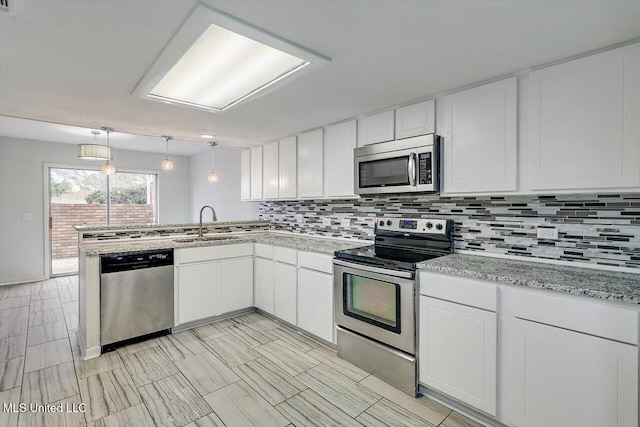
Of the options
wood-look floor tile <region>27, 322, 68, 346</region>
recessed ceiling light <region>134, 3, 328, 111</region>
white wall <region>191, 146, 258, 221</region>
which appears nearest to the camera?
recessed ceiling light <region>134, 3, 328, 111</region>

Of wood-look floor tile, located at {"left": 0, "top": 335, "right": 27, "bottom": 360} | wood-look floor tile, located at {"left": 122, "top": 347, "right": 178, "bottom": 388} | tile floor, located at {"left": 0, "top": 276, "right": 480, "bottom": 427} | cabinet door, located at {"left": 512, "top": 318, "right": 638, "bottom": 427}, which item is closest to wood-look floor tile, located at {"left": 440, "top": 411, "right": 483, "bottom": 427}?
tile floor, located at {"left": 0, "top": 276, "right": 480, "bottom": 427}

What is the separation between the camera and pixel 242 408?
80.0 inches

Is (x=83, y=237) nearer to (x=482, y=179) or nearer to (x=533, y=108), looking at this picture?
(x=482, y=179)

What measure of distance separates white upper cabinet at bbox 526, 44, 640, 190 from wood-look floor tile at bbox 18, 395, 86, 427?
3.14 metres

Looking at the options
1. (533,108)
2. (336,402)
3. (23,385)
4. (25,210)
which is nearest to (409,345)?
(336,402)

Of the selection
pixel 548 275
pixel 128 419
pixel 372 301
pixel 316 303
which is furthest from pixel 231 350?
pixel 548 275

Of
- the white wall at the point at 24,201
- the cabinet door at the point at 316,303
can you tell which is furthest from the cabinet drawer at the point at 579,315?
the white wall at the point at 24,201

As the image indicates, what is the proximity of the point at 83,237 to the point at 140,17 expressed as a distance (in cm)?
260

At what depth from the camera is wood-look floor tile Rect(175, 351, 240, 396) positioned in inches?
89.9

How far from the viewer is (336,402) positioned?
6.85 ft

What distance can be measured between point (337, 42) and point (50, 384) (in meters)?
3.03

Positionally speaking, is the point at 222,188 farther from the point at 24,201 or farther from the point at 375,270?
the point at 375,270

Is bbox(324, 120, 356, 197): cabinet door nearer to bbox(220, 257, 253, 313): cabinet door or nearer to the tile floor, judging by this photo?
bbox(220, 257, 253, 313): cabinet door

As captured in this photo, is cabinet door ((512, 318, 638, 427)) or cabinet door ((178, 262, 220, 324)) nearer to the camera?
cabinet door ((512, 318, 638, 427))
